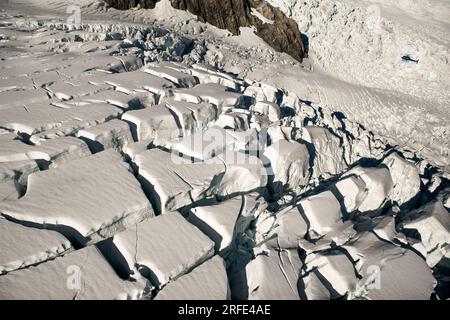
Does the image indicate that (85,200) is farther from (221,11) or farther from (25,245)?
(221,11)

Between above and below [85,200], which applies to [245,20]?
above

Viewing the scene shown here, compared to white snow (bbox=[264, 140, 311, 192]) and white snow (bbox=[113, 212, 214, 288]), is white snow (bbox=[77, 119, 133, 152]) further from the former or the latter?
white snow (bbox=[264, 140, 311, 192])

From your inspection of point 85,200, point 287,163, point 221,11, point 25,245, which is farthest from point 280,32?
point 25,245

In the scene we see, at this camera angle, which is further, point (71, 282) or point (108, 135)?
point (108, 135)

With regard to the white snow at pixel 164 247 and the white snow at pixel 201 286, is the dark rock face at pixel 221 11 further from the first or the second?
the white snow at pixel 201 286

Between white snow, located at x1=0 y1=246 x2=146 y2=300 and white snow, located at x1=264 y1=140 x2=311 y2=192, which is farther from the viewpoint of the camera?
white snow, located at x1=264 y1=140 x2=311 y2=192

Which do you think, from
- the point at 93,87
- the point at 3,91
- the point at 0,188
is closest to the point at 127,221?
the point at 0,188

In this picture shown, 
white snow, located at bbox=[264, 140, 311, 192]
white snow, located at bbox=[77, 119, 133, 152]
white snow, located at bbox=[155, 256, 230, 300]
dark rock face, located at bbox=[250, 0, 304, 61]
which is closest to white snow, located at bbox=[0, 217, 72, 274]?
white snow, located at bbox=[155, 256, 230, 300]
